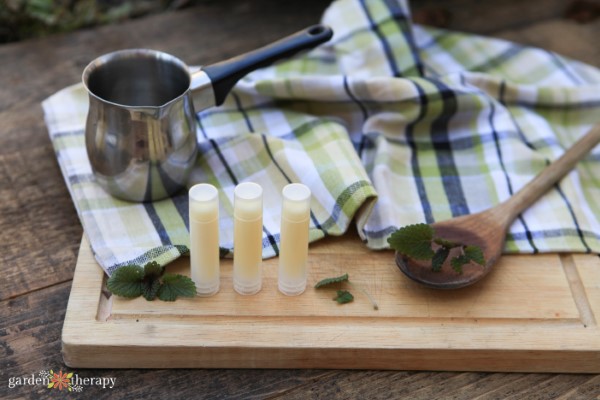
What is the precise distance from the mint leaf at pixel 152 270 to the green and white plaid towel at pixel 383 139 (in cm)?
2

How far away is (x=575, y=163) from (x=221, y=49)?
1.84ft

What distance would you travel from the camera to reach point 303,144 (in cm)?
97

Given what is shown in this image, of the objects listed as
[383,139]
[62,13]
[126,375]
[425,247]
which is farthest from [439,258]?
[62,13]

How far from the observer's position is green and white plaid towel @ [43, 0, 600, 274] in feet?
2.87

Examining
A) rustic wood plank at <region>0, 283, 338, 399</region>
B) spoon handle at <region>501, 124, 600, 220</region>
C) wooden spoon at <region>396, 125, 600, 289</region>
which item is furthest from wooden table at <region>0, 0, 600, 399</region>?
spoon handle at <region>501, 124, 600, 220</region>

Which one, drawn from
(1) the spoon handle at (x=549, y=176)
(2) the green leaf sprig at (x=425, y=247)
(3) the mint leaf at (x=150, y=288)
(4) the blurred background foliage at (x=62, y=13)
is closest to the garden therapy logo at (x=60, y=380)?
(3) the mint leaf at (x=150, y=288)

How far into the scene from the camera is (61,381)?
730 mm

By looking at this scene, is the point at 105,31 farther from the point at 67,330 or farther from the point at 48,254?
the point at 67,330

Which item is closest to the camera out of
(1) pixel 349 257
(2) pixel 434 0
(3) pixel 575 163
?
(1) pixel 349 257

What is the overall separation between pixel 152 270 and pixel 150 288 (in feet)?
0.06

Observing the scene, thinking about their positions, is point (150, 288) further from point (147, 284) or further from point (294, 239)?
point (294, 239)

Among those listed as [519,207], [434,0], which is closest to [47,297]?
[519,207]

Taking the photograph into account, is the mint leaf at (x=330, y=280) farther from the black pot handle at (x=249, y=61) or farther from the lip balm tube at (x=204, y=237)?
the black pot handle at (x=249, y=61)

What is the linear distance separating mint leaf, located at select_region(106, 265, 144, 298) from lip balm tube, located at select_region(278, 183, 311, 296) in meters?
0.14
